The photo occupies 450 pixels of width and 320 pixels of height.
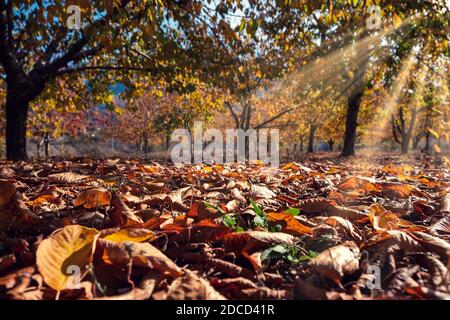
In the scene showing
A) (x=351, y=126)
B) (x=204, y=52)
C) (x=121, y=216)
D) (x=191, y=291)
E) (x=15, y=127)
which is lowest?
(x=191, y=291)

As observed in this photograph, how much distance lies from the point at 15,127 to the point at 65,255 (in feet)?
21.8

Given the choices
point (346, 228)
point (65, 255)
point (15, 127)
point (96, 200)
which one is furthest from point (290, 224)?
point (15, 127)

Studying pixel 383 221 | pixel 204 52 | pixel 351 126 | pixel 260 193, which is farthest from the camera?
pixel 351 126

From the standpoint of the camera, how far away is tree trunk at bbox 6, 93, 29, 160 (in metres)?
6.27

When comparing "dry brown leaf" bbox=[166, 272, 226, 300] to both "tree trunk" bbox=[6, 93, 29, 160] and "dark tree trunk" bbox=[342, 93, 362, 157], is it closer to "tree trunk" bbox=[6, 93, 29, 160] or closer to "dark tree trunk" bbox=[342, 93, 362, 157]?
"tree trunk" bbox=[6, 93, 29, 160]

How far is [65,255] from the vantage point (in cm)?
98

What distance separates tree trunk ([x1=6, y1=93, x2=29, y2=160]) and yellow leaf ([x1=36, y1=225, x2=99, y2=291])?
20.7 ft

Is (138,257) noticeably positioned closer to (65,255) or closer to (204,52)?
(65,255)

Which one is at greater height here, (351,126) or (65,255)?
(351,126)

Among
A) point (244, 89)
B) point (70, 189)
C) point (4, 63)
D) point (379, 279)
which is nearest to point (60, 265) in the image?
point (379, 279)

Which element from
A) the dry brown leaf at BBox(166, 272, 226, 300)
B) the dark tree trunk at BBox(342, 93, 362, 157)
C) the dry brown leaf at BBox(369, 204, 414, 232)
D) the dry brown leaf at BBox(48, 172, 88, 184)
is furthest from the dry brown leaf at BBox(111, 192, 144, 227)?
the dark tree trunk at BBox(342, 93, 362, 157)

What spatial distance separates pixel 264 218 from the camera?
1.49 m

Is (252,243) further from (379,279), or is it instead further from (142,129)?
(142,129)
